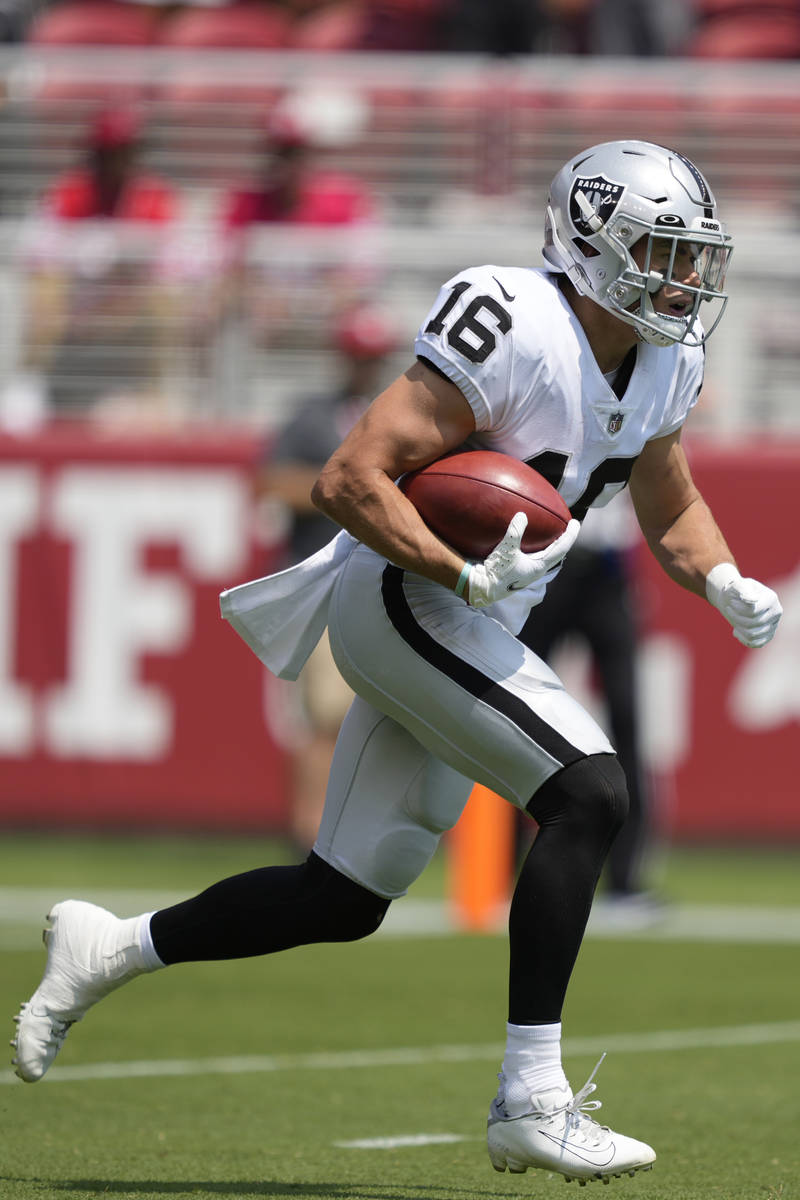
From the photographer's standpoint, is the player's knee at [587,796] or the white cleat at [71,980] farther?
the white cleat at [71,980]

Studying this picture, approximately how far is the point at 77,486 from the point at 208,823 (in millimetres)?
1700

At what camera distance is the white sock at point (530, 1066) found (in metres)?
3.66

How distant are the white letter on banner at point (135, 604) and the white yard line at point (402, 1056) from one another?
14.3 feet

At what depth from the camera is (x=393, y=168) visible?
1197 cm

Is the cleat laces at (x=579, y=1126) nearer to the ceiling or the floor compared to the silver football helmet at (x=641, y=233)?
nearer to the floor

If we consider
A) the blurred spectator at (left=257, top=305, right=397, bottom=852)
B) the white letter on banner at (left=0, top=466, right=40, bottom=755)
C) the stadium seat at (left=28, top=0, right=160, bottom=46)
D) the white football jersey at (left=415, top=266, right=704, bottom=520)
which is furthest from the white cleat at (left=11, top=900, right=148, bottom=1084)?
the stadium seat at (left=28, top=0, right=160, bottom=46)

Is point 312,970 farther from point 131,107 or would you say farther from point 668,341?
point 131,107

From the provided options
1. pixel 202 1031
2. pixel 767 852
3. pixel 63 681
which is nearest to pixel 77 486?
pixel 63 681

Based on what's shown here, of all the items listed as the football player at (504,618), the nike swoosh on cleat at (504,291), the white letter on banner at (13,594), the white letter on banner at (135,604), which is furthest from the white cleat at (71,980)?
the white letter on banner at (13,594)

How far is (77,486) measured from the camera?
9.66 m

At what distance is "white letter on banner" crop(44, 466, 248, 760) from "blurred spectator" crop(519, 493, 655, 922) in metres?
2.28

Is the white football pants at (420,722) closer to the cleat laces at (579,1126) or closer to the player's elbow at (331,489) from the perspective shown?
the player's elbow at (331,489)

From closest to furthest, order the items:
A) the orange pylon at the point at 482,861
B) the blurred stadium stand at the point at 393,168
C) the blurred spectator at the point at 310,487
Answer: the orange pylon at the point at 482,861
the blurred spectator at the point at 310,487
the blurred stadium stand at the point at 393,168

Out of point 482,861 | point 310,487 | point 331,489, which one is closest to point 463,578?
point 331,489
